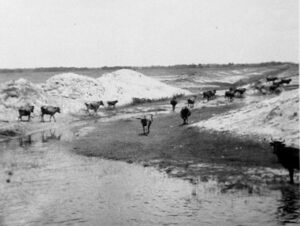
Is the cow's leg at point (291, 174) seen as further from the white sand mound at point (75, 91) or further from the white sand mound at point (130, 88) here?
the white sand mound at point (130, 88)

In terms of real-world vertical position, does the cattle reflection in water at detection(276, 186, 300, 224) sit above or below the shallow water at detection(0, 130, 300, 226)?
above

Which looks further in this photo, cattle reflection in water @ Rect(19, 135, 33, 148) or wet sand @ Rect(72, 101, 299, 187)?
cattle reflection in water @ Rect(19, 135, 33, 148)

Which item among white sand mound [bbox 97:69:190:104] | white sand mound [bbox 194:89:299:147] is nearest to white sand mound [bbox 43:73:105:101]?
white sand mound [bbox 97:69:190:104]

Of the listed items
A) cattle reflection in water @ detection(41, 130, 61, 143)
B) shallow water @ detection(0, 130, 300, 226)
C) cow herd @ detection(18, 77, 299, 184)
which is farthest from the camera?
cattle reflection in water @ detection(41, 130, 61, 143)

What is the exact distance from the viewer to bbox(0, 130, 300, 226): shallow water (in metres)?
12.6

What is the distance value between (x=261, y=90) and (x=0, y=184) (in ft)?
133

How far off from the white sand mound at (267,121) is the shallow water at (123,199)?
590 centimetres

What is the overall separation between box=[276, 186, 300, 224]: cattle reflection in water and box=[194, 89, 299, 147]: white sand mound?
15.1 feet

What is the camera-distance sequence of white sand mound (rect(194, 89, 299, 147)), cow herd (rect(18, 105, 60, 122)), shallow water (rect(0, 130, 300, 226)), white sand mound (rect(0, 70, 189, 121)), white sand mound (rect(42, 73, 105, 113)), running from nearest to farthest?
shallow water (rect(0, 130, 300, 226)) < white sand mound (rect(194, 89, 299, 147)) < cow herd (rect(18, 105, 60, 122)) < white sand mound (rect(0, 70, 189, 121)) < white sand mound (rect(42, 73, 105, 113))

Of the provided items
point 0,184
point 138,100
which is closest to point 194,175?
point 0,184

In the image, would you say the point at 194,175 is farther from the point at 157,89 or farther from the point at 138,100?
the point at 157,89

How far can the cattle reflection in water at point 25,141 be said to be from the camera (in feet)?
91.6

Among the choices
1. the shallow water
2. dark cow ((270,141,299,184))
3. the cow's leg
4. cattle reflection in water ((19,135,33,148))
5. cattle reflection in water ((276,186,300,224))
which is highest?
dark cow ((270,141,299,184))

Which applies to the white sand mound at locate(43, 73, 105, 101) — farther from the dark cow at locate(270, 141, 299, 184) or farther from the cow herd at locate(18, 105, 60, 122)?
the dark cow at locate(270, 141, 299, 184)
